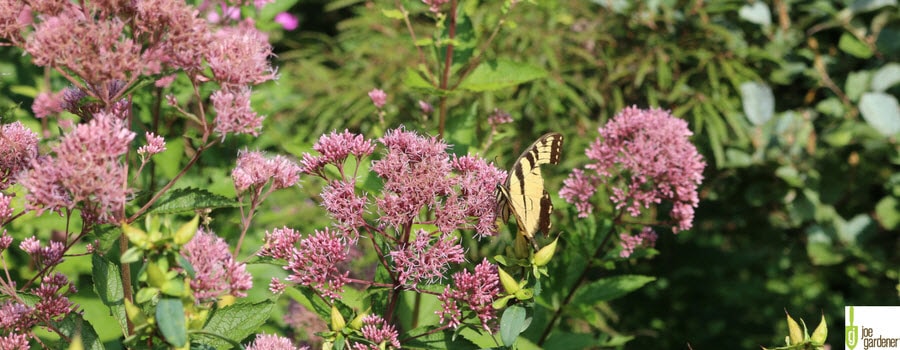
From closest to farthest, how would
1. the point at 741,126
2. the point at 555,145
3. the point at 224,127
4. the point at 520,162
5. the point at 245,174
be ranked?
the point at 224,127
the point at 245,174
the point at 520,162
the point at 555,145
the point at 741,126

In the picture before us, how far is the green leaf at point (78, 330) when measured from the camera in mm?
1091

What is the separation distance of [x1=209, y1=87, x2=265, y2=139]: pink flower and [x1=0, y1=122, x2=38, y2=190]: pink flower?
285 millimetres

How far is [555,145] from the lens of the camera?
1.45m

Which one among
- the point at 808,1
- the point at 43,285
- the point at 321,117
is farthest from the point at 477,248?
the point at 43,285

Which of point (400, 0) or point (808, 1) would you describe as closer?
point (400, 0)

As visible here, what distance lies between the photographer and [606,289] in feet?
5.69

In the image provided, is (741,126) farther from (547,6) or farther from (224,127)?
(224,127)

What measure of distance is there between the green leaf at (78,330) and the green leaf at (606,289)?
3.42ft

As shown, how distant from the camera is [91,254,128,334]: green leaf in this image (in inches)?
45.7

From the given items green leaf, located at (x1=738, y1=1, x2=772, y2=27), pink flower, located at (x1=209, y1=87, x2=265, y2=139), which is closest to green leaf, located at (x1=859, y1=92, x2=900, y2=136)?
green leaf, located at (x1=738, y1=1, x2=772, y2=27)

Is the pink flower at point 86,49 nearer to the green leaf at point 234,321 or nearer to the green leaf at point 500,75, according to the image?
the green leaf at point 234,321

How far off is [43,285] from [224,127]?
1.24 ft

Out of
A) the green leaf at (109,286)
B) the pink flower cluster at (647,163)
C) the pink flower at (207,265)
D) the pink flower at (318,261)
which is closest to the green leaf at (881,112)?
the pink flower cluster at (647,163)

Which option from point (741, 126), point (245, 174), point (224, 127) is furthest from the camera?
point (741, 126)
